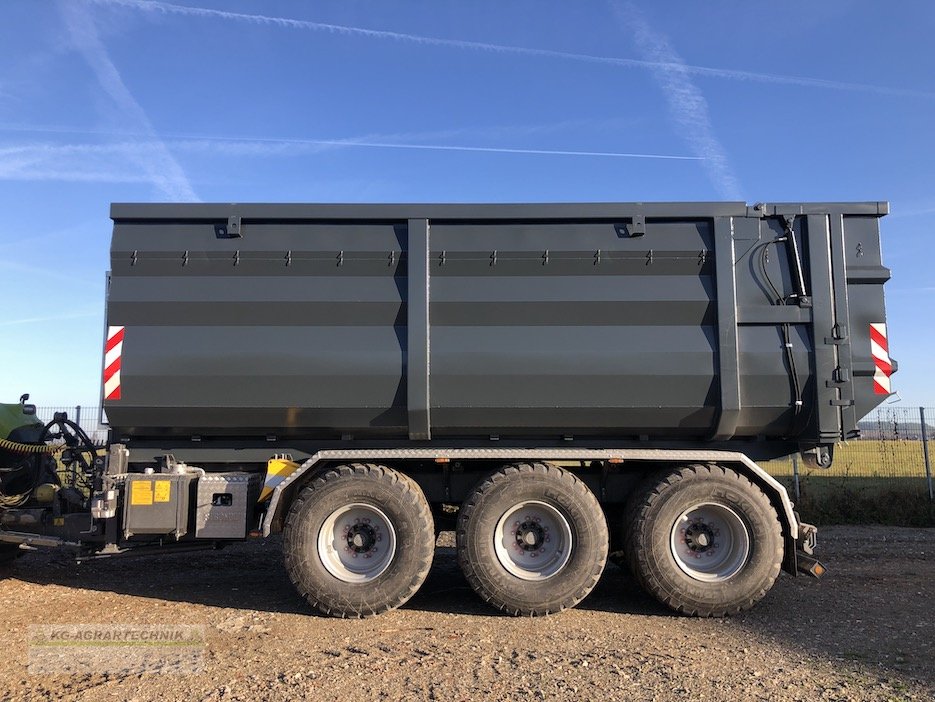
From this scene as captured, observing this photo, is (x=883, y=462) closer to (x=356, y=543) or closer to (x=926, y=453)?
(x=926, y=453)

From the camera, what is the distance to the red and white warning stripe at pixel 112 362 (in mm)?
5637

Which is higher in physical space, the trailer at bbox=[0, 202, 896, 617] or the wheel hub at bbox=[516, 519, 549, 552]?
the trailer at bbox=[0, 202, 896, 617]

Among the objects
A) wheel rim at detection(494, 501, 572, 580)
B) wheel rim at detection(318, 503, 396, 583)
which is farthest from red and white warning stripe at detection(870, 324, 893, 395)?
wheel rim at detection(318, 503, 396, 583)

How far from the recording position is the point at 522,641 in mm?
4785

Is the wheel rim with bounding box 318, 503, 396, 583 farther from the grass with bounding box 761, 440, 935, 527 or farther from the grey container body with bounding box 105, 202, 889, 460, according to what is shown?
the grass with bounding box 761, 440, 935, 527

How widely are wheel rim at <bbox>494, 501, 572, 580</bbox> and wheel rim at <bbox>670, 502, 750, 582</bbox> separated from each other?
0.99m

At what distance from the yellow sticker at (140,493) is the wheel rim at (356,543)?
5.01ft

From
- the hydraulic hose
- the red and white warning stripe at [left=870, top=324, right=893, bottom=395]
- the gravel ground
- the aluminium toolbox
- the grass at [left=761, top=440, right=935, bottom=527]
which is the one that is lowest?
the gravel ground

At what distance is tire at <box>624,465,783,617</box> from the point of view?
5.38m

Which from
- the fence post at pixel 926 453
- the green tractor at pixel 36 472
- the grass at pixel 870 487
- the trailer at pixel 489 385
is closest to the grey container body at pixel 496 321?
the trailer at pixel 489 385

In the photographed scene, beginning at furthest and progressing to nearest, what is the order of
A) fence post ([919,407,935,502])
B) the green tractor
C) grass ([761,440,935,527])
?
fence post ([919,407,935,502])
grass ([761,440,935,527])
the green tractor

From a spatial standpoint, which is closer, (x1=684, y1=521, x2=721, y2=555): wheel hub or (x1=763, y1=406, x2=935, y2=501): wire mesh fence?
(x1=684, y1=521, x2=721, y2=555): wheel hub

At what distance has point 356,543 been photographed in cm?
545

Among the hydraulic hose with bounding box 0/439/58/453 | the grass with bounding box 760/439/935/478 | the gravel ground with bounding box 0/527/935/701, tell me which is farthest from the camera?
the grass with bounding box 760/439/935/478
